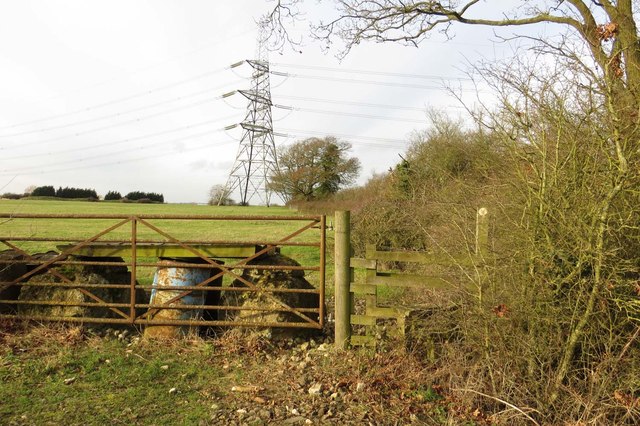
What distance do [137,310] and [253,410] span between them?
3.28m

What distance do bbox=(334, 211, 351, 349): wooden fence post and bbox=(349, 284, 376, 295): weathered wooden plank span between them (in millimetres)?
65

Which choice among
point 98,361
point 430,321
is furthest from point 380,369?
point 98,361

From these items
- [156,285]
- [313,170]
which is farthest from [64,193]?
[156,285]

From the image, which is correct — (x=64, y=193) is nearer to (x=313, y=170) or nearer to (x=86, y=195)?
(x=86, y=195)

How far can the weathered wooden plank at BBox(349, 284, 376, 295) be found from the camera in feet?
19.2

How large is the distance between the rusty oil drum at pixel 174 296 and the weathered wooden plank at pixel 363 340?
7.09 ft

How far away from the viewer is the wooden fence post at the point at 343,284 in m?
5.94

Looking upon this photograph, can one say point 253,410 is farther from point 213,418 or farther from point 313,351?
point 313,351

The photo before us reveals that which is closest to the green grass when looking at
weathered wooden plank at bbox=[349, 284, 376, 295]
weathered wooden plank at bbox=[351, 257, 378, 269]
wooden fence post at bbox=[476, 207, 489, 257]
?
weathered wooden plank at bbox=[349, 284, 376, 295]

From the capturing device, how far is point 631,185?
3945mm

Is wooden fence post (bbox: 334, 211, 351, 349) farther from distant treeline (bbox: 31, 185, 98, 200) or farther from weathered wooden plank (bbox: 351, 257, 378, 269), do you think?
distant treeline (bbox: 31, 185, 98, 200)

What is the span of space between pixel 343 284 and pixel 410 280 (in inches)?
33.2

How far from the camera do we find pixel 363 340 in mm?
5793

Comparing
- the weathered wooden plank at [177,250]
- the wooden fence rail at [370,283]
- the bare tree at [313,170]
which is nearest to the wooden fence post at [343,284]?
the wooden fence rail at [370,283]
